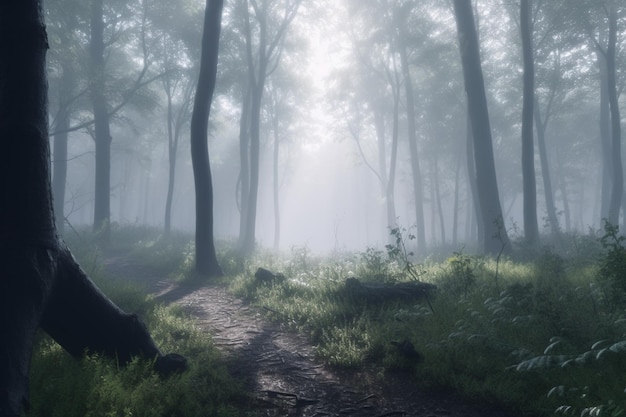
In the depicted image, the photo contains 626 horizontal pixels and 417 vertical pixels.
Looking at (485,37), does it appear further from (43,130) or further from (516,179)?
(43,130)

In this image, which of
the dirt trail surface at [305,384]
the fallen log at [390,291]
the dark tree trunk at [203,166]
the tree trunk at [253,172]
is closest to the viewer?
the dirt trail surface at [305,384]

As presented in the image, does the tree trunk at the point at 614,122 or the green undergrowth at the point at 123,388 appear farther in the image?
the tree trunk at the point at 614,122

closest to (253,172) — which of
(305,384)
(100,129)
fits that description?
(100,129)

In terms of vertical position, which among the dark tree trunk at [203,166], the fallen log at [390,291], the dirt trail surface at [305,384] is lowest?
the dirt trail surface at [305,384]

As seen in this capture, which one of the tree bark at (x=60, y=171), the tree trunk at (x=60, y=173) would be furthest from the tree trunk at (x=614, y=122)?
the tree trunk at (x=60, y=173)

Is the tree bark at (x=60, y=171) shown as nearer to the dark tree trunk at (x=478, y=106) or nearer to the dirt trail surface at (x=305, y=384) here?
the dirt trail surface at (x=305, y=384)

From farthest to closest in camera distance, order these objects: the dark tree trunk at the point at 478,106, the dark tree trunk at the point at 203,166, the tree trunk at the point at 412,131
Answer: the tree trunk at the point at 412,131 < the dark tree trunk at the point at 478,106 < the dark tree trunk at the point at 203,166

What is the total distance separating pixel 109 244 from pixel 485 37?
20.8 meters

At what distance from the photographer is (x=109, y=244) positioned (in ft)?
57.6

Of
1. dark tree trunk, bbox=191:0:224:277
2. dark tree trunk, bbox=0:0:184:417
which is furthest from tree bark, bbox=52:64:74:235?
dark tree trunk, bbox=0:0:184:417

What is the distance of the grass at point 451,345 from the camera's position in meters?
3.52

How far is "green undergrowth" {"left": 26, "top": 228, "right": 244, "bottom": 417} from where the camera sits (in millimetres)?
3277

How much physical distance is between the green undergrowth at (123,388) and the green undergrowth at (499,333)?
5.22 ft

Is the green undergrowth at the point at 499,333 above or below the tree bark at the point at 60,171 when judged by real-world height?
below
